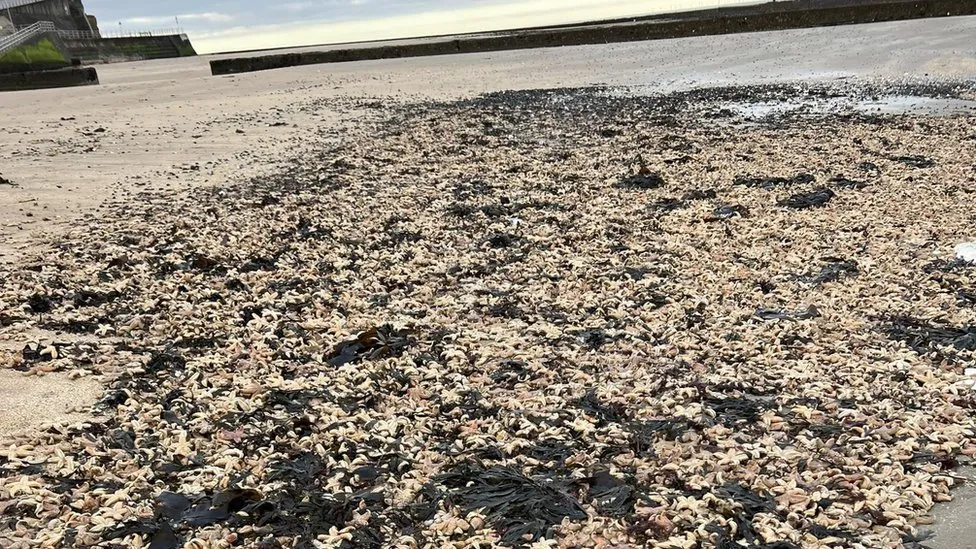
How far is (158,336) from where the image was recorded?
5.30 meters

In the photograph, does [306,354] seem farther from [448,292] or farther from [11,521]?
[11,521]

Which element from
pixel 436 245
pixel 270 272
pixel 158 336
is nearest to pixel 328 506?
pixel 158 336

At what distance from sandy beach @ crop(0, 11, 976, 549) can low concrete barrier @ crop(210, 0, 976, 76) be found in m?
33.5

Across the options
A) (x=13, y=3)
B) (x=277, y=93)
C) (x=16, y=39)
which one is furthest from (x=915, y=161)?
(x=13, y=3)

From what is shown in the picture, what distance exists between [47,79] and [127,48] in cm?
4159

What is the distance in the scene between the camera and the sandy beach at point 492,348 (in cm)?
346

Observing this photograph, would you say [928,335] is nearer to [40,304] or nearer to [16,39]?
[40,304]

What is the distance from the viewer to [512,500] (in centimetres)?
354

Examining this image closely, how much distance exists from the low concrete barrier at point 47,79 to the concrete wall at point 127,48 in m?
25.9

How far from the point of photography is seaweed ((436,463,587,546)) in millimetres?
3367

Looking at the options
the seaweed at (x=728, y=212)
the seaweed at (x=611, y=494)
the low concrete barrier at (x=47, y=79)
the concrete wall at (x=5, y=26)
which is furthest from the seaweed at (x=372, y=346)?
the concrete wall at (x=5, y=26)

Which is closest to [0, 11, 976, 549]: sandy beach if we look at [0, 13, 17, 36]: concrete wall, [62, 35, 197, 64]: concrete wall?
[0, 13, 17, 36]: concrete wall

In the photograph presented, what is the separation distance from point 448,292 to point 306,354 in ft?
5.15

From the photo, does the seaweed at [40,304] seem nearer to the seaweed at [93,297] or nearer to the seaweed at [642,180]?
the seaweed at [93,297]
